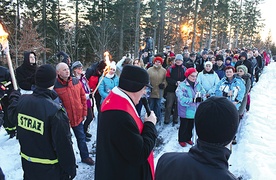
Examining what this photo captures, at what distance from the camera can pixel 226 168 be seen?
140 cm

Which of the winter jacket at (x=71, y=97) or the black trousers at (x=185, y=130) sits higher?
the winter jacket at (x=71, y=97)

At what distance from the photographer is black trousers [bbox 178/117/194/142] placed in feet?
19.0

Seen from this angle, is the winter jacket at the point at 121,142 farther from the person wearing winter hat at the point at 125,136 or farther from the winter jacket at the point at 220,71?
the winter jacket at the point at 220,71

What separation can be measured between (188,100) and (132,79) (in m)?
3.53

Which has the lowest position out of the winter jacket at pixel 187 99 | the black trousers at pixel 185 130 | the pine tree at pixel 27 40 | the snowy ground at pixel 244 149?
the snowy ground at pixel 244 149

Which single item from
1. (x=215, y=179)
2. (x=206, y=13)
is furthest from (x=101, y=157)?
(x=206, y=13)

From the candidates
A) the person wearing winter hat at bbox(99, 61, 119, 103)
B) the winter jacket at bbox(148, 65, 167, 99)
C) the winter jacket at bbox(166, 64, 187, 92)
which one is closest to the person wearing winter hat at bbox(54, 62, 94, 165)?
the person wearing winter hat at bbox(99, 61, 119, 103)

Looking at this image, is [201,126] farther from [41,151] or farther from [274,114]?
[274,114]

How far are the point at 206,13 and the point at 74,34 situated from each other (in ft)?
53.3

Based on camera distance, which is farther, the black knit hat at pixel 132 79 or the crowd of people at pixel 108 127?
the black knit hat at pixel 132 79

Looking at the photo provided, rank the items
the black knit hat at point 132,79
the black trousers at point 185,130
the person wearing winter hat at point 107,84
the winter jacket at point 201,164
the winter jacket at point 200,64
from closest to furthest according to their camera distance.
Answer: the winter jacket at point 201,164 < the black knit hat at point 132,79 < the black trousers at point 185,130 < the person wearing winter hat at point 107,84 < the winter jacket at point 200,64

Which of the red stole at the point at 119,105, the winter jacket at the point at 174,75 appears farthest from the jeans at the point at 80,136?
the winter jacket at the point at 174,75

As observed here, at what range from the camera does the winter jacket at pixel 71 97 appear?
172 inches

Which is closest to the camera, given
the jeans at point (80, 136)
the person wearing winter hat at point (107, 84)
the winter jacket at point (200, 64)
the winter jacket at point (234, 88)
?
the jeans at point (80, 136)
